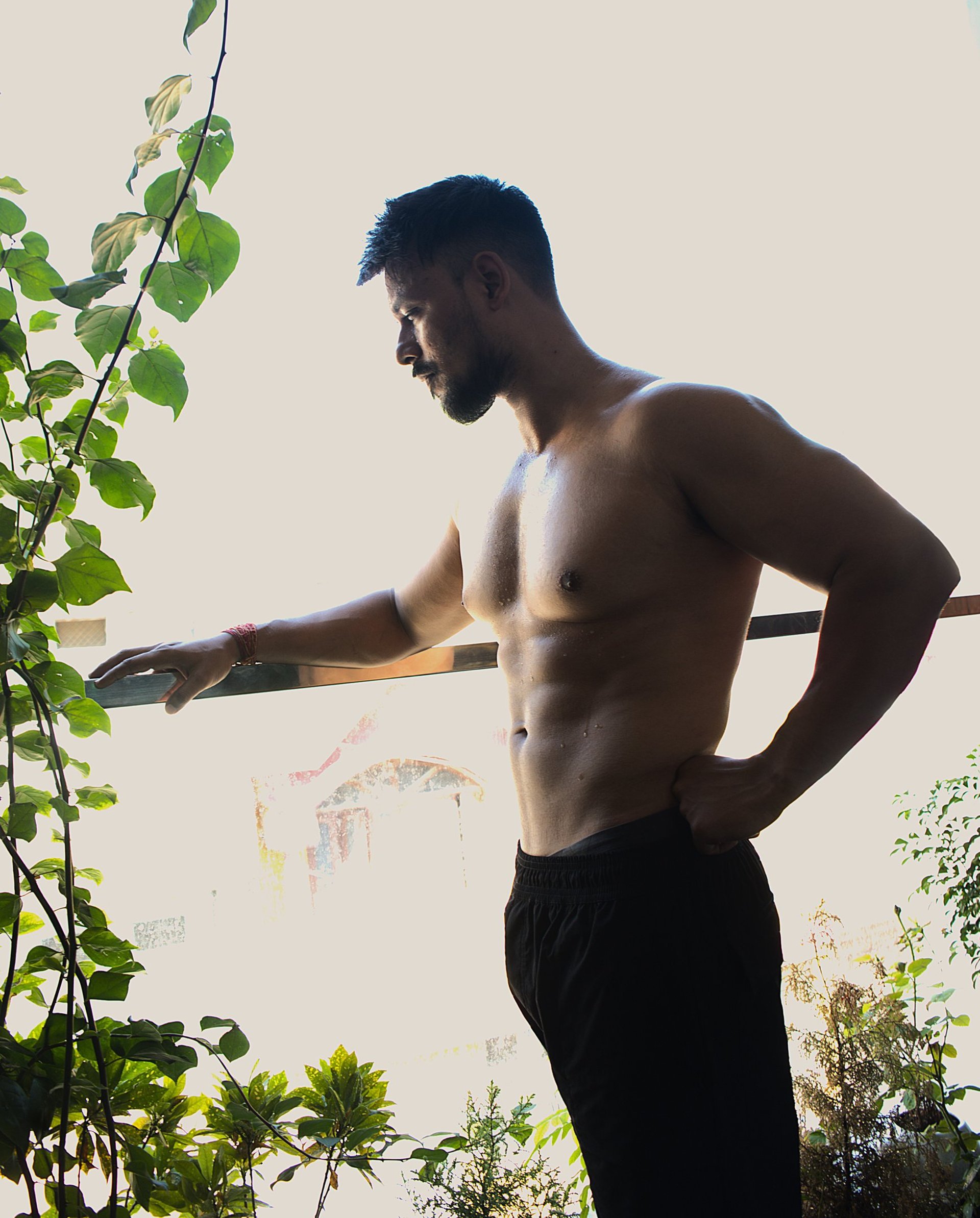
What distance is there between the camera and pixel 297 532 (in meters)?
1.77

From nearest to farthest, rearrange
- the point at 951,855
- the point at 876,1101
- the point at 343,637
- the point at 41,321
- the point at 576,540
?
the point at 41,321 < the point at 576,540 < the point at 343,637 < the point at 876,1101 < the point at 951,855

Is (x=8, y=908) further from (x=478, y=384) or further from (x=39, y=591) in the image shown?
(x=478, y=384)

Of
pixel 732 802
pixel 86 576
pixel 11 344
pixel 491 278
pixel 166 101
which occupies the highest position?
pixel 491 278

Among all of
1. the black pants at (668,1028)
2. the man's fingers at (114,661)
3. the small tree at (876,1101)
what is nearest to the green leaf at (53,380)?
the man's fingers at (114,661)

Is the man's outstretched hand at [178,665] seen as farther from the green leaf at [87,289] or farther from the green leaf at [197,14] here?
the green leaf at [197,14]

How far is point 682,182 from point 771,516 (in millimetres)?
1492

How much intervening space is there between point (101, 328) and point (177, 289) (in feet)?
0.28

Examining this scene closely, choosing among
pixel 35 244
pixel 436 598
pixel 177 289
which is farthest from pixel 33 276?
pixel 436 598

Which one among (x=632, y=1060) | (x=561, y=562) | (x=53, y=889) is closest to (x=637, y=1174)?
(x=632, y=1060)

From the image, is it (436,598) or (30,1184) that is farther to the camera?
(436,598)

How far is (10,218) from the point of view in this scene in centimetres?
91

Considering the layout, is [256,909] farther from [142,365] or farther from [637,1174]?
[142,365]

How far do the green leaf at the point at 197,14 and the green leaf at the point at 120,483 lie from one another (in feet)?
1.27

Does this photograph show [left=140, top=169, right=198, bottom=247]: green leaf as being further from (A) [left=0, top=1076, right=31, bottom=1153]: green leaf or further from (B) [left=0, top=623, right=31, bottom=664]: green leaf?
(A) [left=0, top=1076, right=31, bottom=1153]: green leaf
